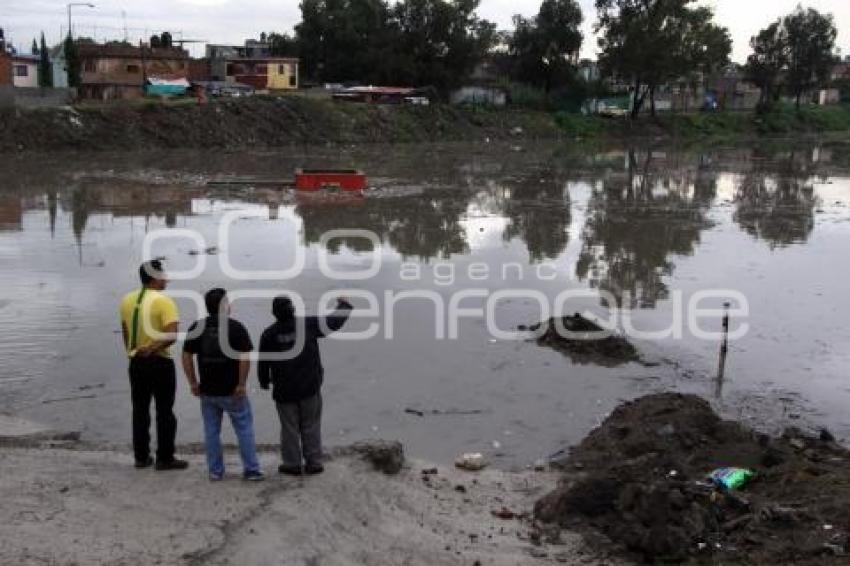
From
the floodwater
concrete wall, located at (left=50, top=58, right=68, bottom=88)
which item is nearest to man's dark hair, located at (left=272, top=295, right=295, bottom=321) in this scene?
the floodwater

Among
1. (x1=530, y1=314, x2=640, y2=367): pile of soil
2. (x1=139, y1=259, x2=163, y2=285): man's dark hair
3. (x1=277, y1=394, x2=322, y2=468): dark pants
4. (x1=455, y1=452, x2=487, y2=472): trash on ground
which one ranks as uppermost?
(x1=139, y1=259, x2=163, y2=285): man's dark hair

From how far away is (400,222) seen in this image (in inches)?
966

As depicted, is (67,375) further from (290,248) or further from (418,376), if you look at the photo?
(290,248)

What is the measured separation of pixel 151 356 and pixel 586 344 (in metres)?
7.30

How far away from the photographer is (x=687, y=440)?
8.58 m

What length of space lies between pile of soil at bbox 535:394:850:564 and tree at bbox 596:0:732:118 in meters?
73.6

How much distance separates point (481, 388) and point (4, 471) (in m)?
5.83

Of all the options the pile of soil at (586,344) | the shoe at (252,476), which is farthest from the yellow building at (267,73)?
the shoe at (252,476)

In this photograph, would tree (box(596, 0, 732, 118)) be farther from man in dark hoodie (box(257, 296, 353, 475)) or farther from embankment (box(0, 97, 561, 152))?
man in dark hoodie (box(257, 296, 353, 475))

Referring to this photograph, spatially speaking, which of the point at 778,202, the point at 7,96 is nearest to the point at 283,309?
the point at 778,202

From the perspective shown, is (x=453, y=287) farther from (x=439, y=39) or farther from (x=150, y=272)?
(x=439, y=39)

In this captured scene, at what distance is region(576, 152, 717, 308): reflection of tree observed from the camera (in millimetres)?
17281

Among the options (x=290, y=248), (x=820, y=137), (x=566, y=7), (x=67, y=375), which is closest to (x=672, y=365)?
(x=67, y=375)

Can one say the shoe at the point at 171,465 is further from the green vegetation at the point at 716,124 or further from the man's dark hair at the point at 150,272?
the green vegetation at the point at 716,124
